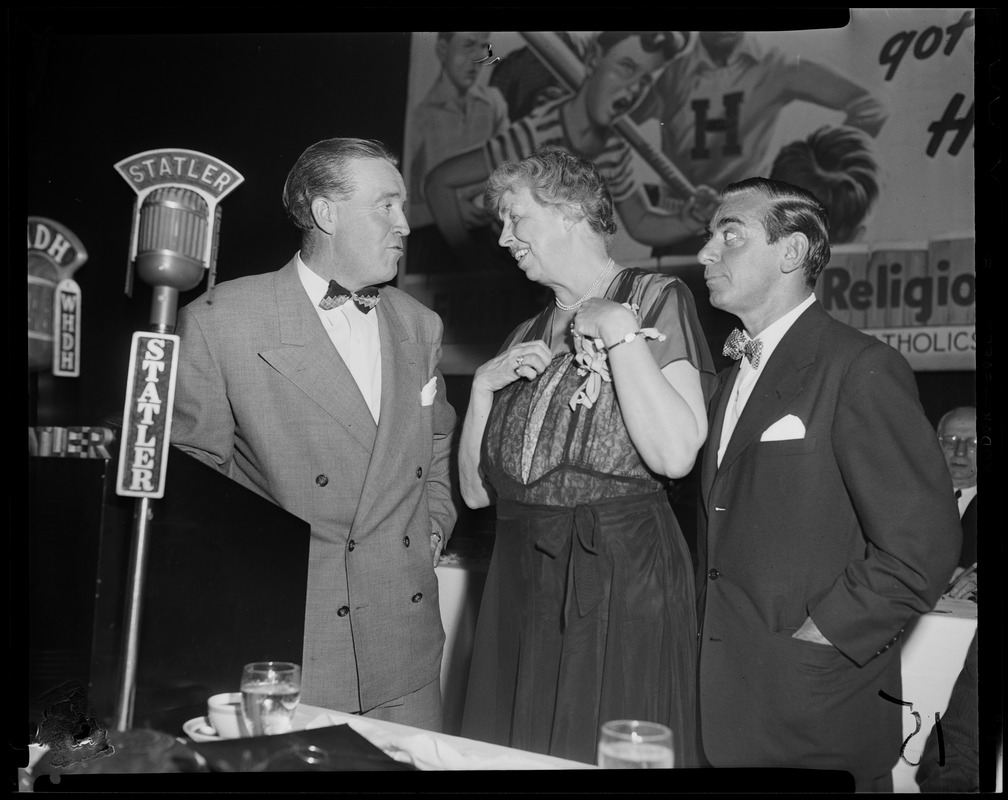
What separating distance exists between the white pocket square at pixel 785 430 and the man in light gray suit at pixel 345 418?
2.73ft

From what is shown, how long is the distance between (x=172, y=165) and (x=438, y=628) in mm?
1432

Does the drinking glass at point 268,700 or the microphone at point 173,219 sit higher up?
the microphone at point 173,219

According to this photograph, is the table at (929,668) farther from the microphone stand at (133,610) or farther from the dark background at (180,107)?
the microphone stand at (133,610)

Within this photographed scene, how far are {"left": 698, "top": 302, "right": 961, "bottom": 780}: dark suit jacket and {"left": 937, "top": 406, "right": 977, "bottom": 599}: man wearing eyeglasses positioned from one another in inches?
4.6

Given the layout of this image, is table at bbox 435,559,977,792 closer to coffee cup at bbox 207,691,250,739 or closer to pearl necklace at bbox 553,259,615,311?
pearl necklace at bbox 553,259,615,311

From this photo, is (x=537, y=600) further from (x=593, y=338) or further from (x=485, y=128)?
(x=485, y=128)

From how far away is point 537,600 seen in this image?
2553 millimetres

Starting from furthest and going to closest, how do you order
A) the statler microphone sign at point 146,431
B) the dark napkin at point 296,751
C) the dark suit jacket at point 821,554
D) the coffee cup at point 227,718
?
the statler microphone sign at point 146,431 → the dark suit jacket at point 821,554 → the coffee cup at point 227,718 → the dark napkin at point 296,751

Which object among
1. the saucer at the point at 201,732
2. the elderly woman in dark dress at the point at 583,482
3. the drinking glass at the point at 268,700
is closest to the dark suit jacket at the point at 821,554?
the elderly woman in dark dress at the point at 583,482

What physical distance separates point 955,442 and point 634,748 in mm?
1312

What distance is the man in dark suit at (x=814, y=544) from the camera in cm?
236

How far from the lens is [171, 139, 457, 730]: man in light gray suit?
2.60 meters

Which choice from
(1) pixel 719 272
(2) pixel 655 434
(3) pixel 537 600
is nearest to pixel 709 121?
(1) pixel 719 272

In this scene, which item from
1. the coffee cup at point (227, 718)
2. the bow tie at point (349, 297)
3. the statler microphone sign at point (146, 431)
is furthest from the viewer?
the bow tie at point (349, 297)
